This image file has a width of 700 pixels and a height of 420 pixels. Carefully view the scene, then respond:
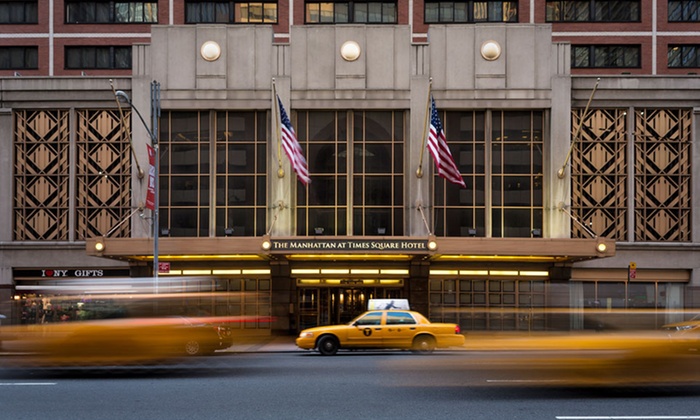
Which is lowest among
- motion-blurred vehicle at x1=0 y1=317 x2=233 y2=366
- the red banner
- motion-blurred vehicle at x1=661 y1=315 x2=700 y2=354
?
motion-blurred vehicle at x1=0 y1=317 x2=233 y2=366

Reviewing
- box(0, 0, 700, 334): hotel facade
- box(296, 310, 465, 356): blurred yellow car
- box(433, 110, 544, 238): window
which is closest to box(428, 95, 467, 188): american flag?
box(0, 0, 700, 334): hotel facade

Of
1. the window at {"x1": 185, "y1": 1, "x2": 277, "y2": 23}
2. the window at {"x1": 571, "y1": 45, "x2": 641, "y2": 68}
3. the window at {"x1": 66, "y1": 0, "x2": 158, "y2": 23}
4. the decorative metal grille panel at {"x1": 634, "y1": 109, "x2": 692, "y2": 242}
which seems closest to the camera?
the decorative metal grille panel at {"x1": 634, "y1": 109, "x2": 692, "y2": 242}

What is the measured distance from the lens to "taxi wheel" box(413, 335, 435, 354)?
79.9 feet

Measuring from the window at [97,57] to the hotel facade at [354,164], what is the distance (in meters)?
10.8

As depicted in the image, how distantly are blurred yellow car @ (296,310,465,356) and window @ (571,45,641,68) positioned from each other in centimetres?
2682

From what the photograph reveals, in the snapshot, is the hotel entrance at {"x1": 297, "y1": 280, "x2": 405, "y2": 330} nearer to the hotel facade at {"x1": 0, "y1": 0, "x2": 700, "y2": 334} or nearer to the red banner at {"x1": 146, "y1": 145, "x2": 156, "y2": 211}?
the hotel facade at {"x1": 0, "y1": 0, "x2": 700, "y2": 334}

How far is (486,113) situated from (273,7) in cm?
1743

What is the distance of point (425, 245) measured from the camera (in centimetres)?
3058

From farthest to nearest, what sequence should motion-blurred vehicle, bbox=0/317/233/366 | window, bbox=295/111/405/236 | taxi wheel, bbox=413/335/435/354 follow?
window, bbox=295/111/405/236
taxi wheel, bbox=413/335/435/354
motion-blurred vehicle, bbox=0/317/233/366

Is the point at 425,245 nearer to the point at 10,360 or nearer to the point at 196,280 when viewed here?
the point at 196,280

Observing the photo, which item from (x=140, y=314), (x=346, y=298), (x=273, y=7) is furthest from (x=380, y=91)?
(x=140, y=314)

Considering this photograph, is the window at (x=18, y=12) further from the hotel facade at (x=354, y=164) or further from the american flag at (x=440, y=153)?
the american flag at (x=440, y=153)

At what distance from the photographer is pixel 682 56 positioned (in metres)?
45.9

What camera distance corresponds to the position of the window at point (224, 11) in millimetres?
46469
